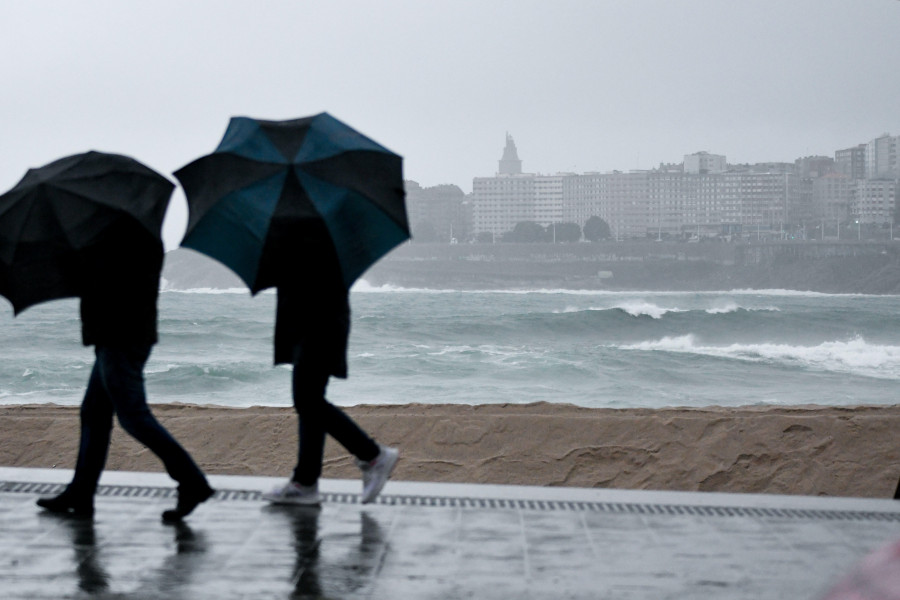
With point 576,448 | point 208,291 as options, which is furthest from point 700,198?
point 576,448

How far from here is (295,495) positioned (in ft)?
13.6

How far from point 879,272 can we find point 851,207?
6650 mm

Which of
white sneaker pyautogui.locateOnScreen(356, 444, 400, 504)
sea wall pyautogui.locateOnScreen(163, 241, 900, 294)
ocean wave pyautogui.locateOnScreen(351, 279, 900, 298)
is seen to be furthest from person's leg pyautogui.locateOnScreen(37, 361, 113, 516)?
sea wall pyautogui.locateOnScreen(163, 241, 900, 294)

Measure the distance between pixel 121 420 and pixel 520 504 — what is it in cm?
159

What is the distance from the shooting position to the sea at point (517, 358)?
17.1 m

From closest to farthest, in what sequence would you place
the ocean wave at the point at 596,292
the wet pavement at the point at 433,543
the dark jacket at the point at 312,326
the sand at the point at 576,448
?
the wet pavement at the point at 433,543 → the dark jacket at the point at 312,326 → the sand at the point at 576,448 → the ocean wave at the point at 596,292

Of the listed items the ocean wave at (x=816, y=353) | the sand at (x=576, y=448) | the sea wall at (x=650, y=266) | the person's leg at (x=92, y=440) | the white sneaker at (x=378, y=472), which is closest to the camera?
the person's leg at (x=92, y=440)

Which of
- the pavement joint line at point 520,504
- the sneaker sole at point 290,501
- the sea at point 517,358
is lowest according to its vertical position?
the sea at point 517,358

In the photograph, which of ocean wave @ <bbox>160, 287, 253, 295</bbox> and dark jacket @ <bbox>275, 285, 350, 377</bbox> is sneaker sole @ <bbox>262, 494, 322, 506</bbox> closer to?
dark jacket @ <bbox>275, 285, 350, 377</bbox>

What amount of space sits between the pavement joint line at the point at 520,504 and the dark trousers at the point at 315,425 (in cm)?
23

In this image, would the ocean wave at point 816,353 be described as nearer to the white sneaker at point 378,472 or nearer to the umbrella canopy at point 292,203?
the white sneaker at point 378,472

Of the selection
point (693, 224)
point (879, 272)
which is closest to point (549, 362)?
point (879, 272)

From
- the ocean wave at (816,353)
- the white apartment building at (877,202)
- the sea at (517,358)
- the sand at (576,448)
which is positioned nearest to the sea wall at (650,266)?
the white apartment building at (877,202)

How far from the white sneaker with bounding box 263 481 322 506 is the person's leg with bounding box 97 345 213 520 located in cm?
32
